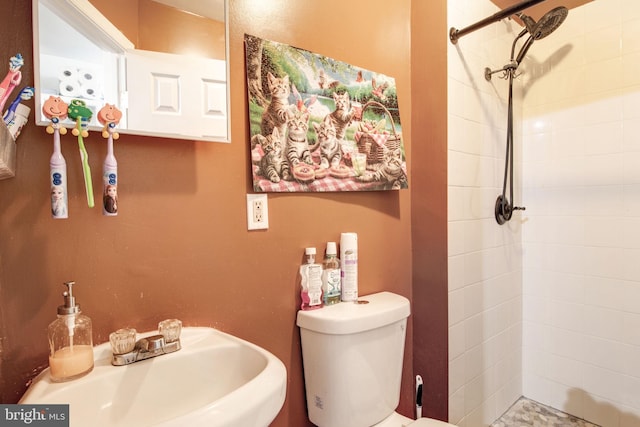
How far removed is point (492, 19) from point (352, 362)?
140cm

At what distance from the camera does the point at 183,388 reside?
2.74 feet

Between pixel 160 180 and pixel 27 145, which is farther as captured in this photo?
pixel 160 180

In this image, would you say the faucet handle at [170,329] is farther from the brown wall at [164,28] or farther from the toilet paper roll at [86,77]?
the brown wall at [164,28]

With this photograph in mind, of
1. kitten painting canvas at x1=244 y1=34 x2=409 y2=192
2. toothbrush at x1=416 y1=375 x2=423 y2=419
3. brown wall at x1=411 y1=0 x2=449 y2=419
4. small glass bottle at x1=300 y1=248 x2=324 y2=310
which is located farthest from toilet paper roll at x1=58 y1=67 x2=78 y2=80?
toothbrush at x1=416 y1=375 x2=423 y2=419

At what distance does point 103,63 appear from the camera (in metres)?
0.82

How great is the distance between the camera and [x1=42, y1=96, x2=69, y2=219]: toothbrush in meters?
0.73

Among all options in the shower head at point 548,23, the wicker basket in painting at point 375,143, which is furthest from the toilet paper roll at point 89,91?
the shower head at point 548,23

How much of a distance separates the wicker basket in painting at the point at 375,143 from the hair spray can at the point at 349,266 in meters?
0.33

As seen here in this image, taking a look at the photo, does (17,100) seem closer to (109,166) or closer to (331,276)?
(109,166)

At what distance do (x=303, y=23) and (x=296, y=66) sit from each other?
18cm

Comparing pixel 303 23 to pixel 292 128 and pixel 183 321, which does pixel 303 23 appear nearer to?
pixel 292 128

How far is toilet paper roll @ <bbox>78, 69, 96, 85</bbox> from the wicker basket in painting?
2.79 feet

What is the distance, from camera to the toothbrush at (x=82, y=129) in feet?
2.50

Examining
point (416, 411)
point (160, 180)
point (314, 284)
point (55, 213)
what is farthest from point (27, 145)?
point (416, 411)
